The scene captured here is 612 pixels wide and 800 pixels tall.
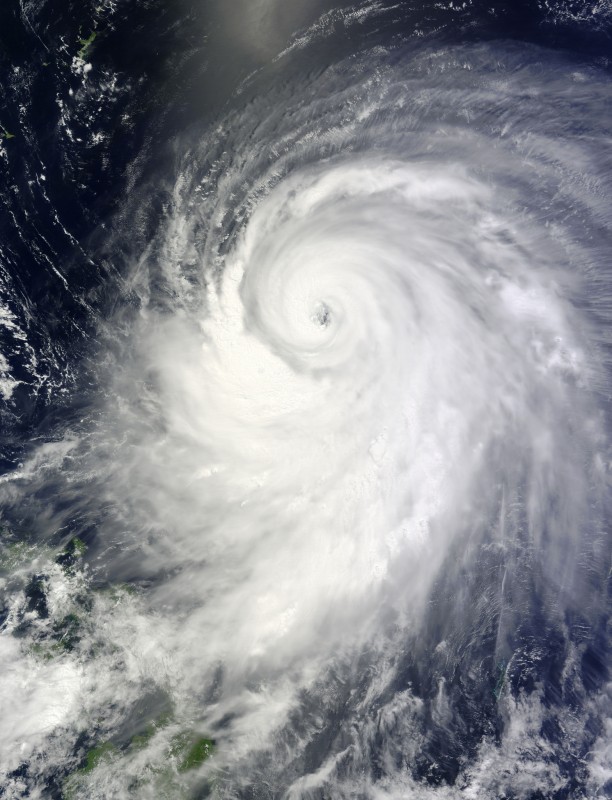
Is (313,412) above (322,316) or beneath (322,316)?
beneath

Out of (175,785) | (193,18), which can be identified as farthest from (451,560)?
(193,18)

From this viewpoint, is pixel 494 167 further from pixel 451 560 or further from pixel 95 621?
pixel 95 621

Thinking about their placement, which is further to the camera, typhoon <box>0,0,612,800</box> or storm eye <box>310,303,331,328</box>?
storm eye <box>310,303,331,328</box>

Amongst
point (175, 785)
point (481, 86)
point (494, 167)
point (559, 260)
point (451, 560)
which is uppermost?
point (481, 86)
